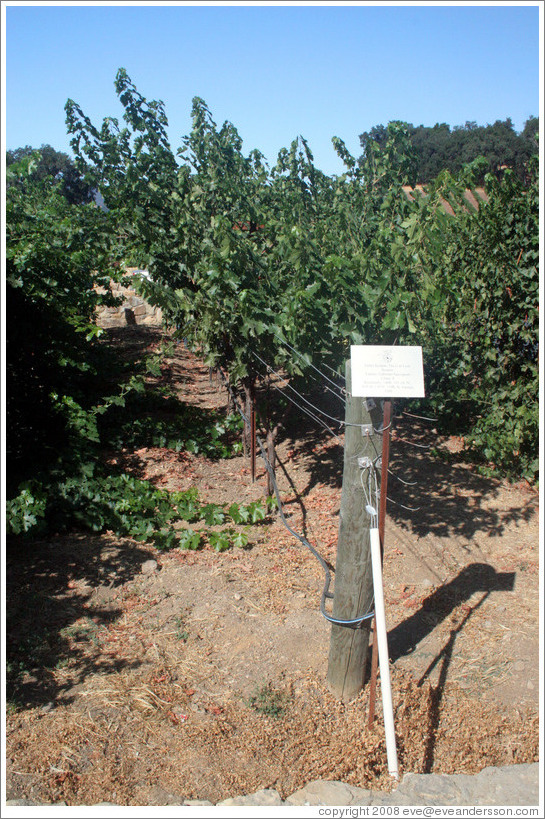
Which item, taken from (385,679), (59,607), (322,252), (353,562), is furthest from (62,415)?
(385,679)

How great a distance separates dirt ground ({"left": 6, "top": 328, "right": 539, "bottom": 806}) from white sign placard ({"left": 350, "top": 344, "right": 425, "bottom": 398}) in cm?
173

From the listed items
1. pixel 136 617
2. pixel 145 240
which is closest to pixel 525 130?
pixel 145 240

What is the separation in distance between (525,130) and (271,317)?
3735 centimetres

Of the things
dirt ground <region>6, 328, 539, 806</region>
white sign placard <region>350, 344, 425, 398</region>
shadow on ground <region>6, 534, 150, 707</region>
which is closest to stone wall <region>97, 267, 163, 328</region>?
dirt ground <region>6, 328, 539, 806</region>

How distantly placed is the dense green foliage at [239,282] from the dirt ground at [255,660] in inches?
24.3

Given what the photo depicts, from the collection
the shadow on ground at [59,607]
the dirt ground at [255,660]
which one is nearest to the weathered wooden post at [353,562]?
the dirt ground at [255,660]

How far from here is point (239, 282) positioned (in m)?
4.81

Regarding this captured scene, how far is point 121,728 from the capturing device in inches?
125

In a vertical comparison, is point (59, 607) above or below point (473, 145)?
below

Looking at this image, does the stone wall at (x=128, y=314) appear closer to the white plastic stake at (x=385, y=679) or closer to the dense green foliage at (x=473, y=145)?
the white plastic stake at (x=385, y=679)

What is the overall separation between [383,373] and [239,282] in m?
2.05

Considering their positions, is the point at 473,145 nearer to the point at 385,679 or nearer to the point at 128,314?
the point at 128,314

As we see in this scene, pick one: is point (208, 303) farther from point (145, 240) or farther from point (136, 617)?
point (136, 617)

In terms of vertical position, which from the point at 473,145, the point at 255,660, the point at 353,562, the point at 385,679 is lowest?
the point at 255,660
